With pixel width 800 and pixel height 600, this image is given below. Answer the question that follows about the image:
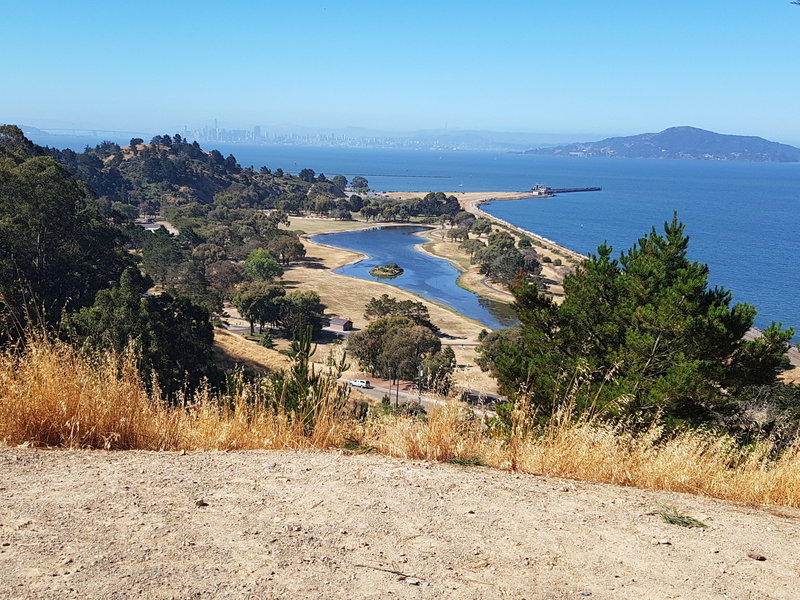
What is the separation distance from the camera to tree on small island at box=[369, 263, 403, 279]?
224 ft

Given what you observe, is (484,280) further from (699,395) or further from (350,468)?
(350,468)

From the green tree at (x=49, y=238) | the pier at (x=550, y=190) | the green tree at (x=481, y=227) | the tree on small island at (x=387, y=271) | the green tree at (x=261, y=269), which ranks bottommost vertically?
the tree on small island at (x=387, y=271)

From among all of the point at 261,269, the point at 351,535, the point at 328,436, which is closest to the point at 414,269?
the point at 261,269

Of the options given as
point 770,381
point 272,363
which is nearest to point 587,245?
point 272,363

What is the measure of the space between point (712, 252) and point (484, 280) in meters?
33.9

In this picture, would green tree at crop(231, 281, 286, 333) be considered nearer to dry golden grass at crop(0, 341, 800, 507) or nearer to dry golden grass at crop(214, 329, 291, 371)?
dry golden grass at crop(214, 329, 291, 371)

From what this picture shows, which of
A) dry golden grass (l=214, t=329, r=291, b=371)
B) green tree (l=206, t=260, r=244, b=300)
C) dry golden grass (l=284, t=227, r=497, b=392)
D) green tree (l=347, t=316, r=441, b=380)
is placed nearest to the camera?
dry golden grass (l=214, t=329, r=291, b=371)

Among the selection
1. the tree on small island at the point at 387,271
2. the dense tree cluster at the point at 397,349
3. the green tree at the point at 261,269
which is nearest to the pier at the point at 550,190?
the tree on small island at the point at 387,271

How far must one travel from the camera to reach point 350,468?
4.11 metres

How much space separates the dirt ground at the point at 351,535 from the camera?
2688mm

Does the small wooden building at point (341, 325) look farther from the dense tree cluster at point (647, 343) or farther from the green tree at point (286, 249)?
the dense tree cluster at point (647, 343)

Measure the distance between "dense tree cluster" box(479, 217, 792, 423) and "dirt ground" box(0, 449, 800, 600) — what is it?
3400mm

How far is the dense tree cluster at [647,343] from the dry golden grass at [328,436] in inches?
91.7

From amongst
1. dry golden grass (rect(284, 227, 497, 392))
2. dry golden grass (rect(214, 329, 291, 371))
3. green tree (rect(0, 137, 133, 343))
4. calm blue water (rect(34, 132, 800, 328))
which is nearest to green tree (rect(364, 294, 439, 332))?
dry golden grass (rect(284, 227, 497, 392))
